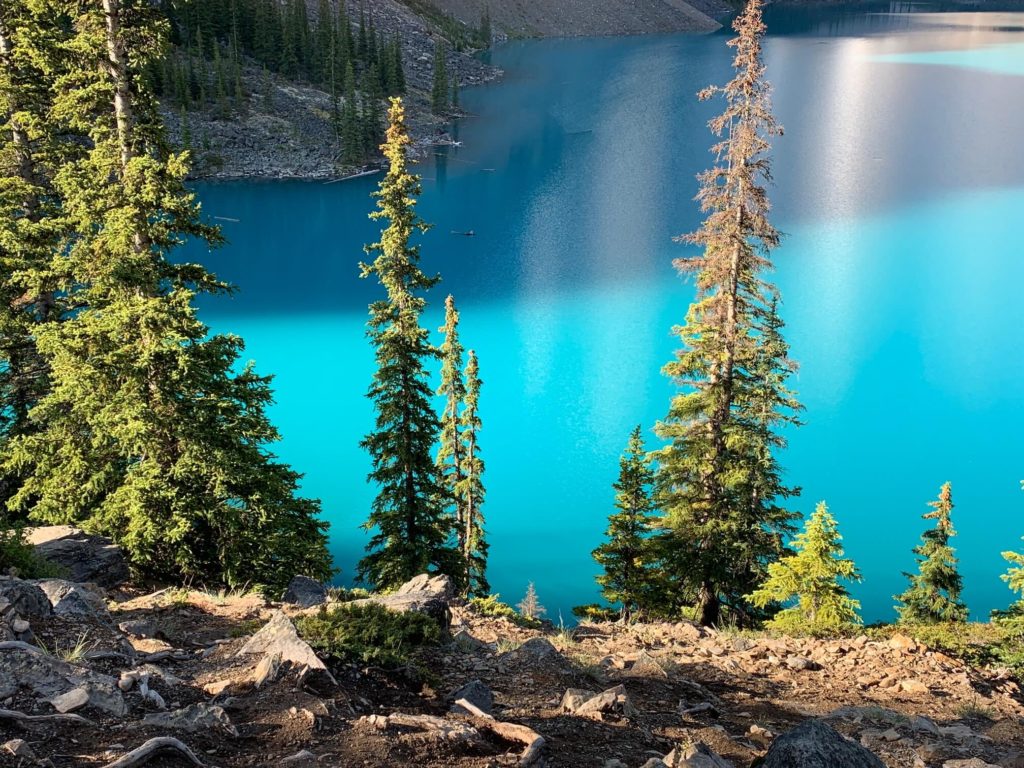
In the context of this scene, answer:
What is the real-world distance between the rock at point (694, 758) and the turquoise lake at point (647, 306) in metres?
24.2

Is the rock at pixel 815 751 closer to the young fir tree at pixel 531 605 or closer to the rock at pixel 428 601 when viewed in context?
the rock at pixel 428 601

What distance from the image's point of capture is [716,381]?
2178cm

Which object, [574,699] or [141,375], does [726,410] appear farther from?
[574,699]

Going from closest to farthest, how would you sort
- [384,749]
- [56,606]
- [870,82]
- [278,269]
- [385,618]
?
[384,749] < [56,606] < [385,618] < [278,269] < [870,82]

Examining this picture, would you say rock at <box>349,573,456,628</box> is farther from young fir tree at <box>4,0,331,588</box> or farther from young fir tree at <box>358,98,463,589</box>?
young fir tree at <box>358,98,463,589</box>

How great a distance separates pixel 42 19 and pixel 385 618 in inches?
658

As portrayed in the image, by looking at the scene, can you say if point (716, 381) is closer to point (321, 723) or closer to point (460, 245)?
point (321, 723)

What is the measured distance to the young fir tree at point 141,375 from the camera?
14328 mm

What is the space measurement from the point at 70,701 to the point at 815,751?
5.62 m

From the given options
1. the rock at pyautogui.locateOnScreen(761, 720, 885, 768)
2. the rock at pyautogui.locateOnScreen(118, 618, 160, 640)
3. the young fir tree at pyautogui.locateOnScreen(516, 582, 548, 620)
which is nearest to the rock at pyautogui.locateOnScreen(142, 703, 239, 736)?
the rock at pyautogui.locateOnScreen(118, 618, 160, 640)

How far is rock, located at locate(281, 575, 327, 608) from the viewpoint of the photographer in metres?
12.0

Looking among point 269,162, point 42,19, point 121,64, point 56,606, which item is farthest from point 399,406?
point 269,162

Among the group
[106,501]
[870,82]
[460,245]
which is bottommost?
[106,501]

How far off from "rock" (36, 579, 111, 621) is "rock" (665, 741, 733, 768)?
593 centimetres
